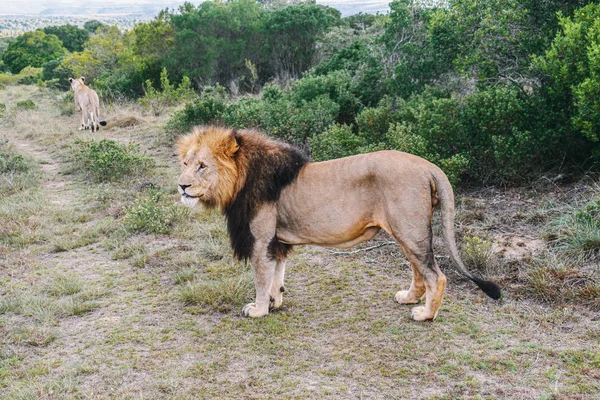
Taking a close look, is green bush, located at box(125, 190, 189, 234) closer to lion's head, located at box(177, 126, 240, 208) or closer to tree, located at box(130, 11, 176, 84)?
lion's head, located at box(177, 126, 240, 208)

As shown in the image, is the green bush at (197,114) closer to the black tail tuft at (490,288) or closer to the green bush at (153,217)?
the green bush at (153,217)

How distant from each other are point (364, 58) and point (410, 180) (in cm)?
744

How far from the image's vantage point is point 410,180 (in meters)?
3.85

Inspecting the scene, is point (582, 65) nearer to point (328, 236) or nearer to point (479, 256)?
point (479, 256)

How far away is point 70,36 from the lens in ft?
144

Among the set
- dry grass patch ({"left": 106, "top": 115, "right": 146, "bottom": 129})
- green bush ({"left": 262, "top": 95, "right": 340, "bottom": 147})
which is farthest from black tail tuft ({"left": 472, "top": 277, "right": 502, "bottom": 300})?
dry grass patch ({"left": 106, "top": 115, "right": 146, "bottom": 129})

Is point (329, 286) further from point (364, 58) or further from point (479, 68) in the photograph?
point (364, 58)

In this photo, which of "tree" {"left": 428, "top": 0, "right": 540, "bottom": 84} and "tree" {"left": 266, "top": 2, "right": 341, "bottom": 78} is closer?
"tree" {"left": 428, "top": 0, "right": 540, "bottom": 84}

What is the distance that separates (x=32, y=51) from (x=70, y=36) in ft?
16.3

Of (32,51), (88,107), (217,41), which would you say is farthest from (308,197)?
(32,51)

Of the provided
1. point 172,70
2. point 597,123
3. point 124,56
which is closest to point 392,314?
point 597,123

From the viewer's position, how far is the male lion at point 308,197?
153 inches

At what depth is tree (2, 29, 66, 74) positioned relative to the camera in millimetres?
38969

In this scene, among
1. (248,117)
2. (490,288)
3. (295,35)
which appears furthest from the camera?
(295,35)
